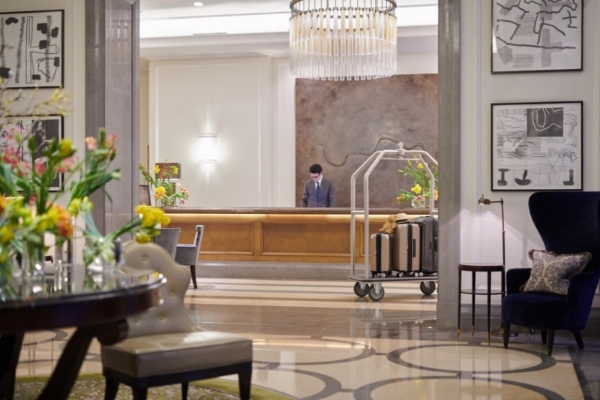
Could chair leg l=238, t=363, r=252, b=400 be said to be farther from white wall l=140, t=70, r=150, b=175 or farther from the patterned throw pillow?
white wall l=140, t=70, r=150, b=175

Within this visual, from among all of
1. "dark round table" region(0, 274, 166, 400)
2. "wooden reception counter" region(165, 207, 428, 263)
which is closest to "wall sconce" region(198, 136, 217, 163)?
"wooden reception counter" region(165, 207, 428, 263)

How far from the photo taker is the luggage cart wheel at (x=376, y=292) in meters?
8.64

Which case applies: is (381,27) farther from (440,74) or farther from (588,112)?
(588,112)

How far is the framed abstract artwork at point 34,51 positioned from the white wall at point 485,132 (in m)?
3.50

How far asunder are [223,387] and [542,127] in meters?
3.47

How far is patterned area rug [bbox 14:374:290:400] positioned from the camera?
431 centimetres

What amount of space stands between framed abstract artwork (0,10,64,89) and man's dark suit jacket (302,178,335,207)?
5.47 m

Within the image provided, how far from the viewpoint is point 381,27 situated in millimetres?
8070

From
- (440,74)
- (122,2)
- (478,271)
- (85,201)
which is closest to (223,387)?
(85,201)

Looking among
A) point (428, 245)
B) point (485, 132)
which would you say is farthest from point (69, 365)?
point (428, 245)

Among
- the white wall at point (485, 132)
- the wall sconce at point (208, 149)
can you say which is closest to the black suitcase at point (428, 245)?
the white wall at point (485, 132)

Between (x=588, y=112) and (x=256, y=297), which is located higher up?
(x=588, y=112)

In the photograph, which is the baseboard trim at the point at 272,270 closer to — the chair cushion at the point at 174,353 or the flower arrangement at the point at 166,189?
the flower arrangement at the point at 166,189

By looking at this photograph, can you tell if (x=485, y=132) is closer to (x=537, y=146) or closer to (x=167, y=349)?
(x=537, y=146)
